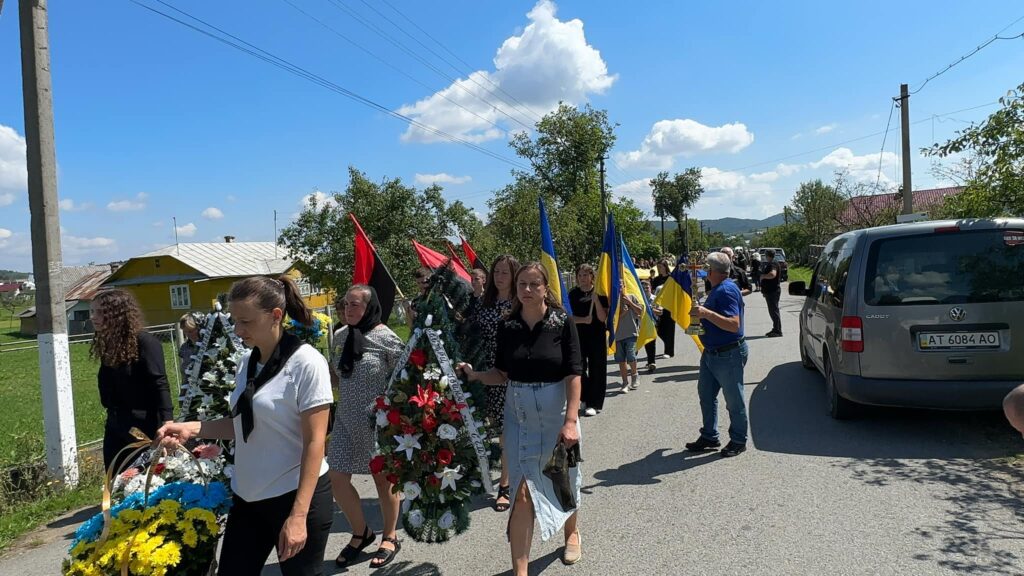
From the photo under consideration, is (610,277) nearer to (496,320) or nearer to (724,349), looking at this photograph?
(724,349)

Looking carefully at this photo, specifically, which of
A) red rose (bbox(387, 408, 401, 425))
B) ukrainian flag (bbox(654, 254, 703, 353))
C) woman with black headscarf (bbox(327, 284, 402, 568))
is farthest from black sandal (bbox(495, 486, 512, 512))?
ukrainian flag (bbox(654, 254, 703, 353))

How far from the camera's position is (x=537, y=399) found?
3.53 metres

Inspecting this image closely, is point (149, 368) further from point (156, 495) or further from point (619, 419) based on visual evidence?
point (619, 419)

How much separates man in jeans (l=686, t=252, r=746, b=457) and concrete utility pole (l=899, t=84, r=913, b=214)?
15857 millimetres

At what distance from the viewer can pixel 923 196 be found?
58.2 metres

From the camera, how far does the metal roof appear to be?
4969cm

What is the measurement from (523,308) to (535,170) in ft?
162

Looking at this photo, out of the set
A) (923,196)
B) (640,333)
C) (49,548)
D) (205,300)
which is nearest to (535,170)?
(205,300)

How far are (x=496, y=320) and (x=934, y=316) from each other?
12.4ft

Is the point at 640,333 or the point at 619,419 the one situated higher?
the point at 640,333

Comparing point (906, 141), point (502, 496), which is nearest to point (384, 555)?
point (502, 496)

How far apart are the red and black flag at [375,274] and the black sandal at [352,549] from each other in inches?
61.2

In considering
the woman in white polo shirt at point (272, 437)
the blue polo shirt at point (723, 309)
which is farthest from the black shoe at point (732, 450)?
the woman in white polo shirt at point (272, 437)

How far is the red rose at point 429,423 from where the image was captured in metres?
3.68
